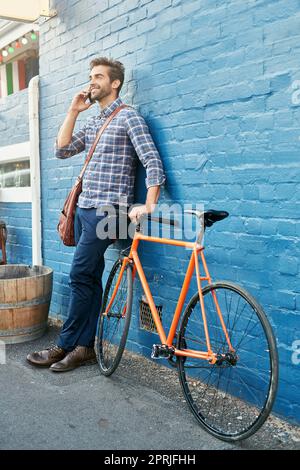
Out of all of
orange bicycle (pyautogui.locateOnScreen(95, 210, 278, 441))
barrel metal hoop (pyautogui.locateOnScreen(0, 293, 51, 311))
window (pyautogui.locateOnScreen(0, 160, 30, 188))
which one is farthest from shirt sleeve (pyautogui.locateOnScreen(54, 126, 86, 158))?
window (pyautogui.locateOnScreen(0, 160, 30, 188))

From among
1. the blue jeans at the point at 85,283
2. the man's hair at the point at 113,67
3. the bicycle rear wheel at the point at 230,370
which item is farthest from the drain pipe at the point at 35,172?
the bicycle rear wheel at the point at 230,370

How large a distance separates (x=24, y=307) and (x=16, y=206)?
1789 millimetres

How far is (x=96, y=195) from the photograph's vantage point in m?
3.61

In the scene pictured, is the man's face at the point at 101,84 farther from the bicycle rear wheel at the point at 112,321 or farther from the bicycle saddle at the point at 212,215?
the bicycle saddle at the point at 212,215

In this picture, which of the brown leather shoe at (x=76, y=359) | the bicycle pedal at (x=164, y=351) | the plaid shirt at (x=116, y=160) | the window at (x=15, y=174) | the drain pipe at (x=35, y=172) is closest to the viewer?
the bicycle pedal at (x=164, y=351)

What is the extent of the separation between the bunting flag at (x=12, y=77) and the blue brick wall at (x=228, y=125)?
3576 millimetres

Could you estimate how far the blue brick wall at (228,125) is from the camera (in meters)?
2.73

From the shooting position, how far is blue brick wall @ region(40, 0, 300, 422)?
8.95 ft

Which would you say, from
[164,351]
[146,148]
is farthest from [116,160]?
[164,351]

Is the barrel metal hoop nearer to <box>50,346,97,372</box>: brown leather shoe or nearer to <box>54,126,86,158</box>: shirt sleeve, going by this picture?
<box>50,346,97,372</box>: brown leather shoe

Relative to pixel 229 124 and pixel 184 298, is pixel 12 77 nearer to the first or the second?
pixel 229 124

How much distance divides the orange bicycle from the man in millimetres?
261

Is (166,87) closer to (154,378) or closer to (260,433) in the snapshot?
(154,378)

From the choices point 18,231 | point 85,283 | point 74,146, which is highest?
point 74,146
